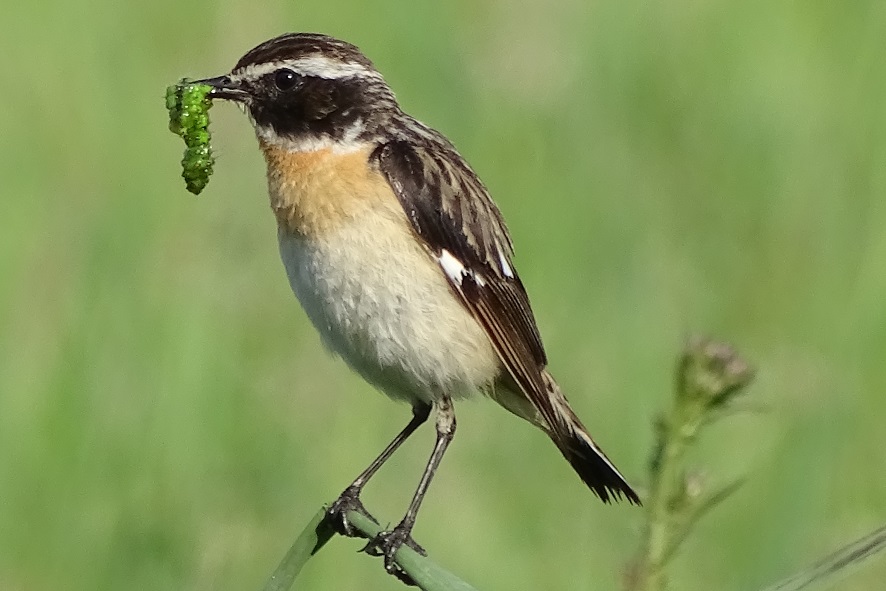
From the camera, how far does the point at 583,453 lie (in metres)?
5.54

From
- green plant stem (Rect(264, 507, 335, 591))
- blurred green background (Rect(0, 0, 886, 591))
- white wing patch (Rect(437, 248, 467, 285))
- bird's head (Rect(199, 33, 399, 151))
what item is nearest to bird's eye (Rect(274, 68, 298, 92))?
bird's head (Rect(199, 33, 399, 151))

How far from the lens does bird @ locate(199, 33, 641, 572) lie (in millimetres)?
5148

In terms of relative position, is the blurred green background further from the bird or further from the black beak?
the black beak

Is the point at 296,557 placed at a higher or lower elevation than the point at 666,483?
lower

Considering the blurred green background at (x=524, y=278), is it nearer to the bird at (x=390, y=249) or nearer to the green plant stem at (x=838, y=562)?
the bird at (x=390, y=249)

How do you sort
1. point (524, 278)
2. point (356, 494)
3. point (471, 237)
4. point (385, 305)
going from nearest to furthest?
point (385, 305) < point (356, 494) < point (471, 237) < point (524, 278)

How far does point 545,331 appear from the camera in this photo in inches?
306

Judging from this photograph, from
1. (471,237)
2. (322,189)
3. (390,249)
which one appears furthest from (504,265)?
(322,189)

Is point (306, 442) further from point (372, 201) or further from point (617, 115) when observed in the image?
point (617, 115)

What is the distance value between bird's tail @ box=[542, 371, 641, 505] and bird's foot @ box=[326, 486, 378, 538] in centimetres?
70

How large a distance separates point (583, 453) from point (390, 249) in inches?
38.4

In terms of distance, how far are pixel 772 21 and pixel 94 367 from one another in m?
5.36

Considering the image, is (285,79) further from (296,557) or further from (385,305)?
(296,557)

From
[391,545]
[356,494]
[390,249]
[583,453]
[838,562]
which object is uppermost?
[390,249]
